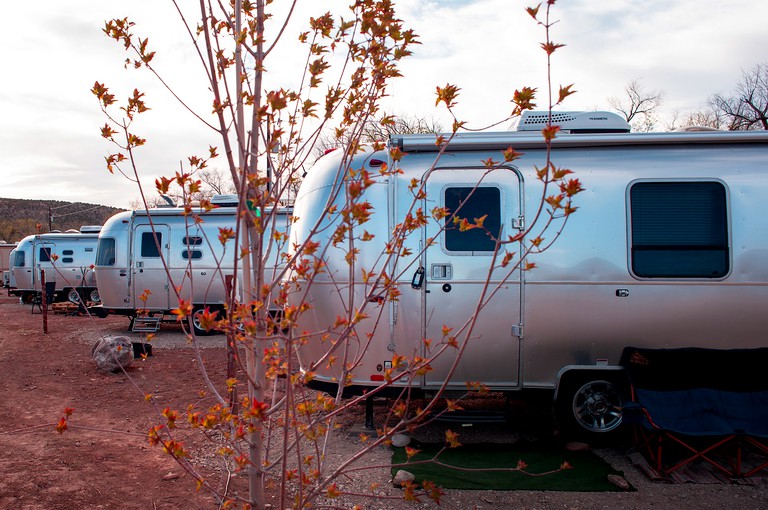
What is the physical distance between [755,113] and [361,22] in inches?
1308

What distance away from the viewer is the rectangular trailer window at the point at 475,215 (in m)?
5.57

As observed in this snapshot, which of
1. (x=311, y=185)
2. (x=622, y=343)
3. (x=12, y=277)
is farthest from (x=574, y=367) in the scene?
(x=12, y=277)

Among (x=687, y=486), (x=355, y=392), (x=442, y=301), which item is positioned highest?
(x=442, y=301)

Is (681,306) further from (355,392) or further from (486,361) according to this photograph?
(355,392)

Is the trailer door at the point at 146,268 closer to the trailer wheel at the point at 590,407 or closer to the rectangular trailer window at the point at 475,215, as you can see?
the rectangular trailer window at the point at 475,215

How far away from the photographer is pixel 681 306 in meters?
5.47

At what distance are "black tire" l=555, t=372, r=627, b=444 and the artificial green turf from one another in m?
0.23

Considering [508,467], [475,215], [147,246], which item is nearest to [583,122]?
[475,215]

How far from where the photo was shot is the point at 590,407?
5719 millimetres

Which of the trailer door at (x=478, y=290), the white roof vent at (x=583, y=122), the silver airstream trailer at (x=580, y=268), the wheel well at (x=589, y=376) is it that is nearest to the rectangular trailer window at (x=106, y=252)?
the silver airstream trailer at (x=580, y=268)

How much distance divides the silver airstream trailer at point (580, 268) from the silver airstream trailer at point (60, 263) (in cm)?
1671

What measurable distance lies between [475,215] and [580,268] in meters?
1.03

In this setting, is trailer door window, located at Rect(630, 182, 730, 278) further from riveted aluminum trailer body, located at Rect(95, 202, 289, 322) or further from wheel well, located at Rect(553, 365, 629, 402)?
riveted aluminum trailer body, located at Rect(95, 202, 289, 322)

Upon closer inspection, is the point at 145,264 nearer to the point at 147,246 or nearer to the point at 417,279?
the point at 147,246
